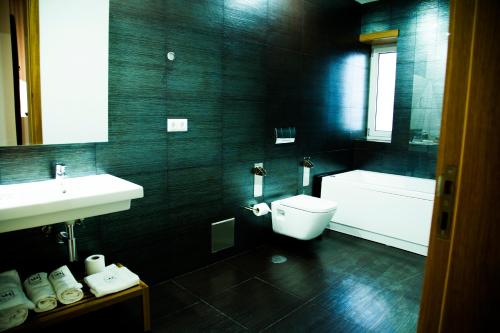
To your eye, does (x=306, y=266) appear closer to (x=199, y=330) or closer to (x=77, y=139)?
(x=199, y=330)

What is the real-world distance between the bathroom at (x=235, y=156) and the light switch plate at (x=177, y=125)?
0.04 m

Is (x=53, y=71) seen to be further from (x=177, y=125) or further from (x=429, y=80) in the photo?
(x=429, y=80)

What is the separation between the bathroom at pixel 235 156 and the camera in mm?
2145

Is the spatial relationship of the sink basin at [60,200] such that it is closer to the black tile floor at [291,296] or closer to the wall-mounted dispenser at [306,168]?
the black tile floor at [291,296]

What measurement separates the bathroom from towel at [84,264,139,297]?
0.83 ft

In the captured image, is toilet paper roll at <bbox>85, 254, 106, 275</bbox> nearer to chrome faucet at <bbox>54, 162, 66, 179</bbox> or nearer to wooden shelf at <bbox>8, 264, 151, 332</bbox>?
wooden shelf at <bbox>8, 264, 151, 332</bbox>

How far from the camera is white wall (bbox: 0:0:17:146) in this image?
1800 millimetres

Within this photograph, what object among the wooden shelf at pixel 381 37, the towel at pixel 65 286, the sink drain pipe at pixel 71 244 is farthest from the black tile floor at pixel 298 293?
the wooden shelf at pixel 381 37

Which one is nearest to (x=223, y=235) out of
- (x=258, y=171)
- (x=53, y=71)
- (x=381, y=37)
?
→ (x=258, y=171)

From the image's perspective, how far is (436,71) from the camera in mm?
3723

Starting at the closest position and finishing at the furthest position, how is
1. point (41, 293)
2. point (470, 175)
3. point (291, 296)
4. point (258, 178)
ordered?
1. point (470, 175)
2. point (41, 293)
3. point (291, 296)
4. point (258, 178)

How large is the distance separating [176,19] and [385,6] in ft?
8.81

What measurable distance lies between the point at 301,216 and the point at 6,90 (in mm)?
2237

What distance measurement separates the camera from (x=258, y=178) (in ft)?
10.3
